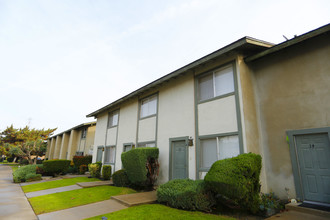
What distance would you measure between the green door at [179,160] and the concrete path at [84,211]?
10.4ft

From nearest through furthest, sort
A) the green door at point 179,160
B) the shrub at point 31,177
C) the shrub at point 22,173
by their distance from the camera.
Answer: the green door at point 179,160
the shrub at point 22,173
the shrub at point 31,177

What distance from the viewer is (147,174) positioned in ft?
29.6

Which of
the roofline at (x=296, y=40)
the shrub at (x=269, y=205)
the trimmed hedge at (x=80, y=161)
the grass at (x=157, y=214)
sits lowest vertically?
the grass at (x=157, y=214)

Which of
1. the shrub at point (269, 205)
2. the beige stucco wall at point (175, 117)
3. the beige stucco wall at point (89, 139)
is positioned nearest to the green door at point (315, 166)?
the shrub at point (269, 205)

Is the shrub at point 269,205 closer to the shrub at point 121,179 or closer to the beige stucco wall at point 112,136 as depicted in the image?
the shrub at point 121,179

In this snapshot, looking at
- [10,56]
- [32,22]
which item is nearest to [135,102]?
[32,22]

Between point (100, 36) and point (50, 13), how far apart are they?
11.0ft

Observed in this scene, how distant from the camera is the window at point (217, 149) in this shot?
673 cm

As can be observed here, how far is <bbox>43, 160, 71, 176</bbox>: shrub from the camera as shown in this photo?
16272mm

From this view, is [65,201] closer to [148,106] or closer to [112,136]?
[148,106]

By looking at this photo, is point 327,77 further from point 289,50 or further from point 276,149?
point 276,149

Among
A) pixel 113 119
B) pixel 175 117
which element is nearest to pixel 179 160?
pixel 175 117

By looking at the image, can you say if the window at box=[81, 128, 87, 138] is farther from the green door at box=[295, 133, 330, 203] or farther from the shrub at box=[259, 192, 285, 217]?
the green door at box=[295, 133, 330, 203]

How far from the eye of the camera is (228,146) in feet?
22.6
